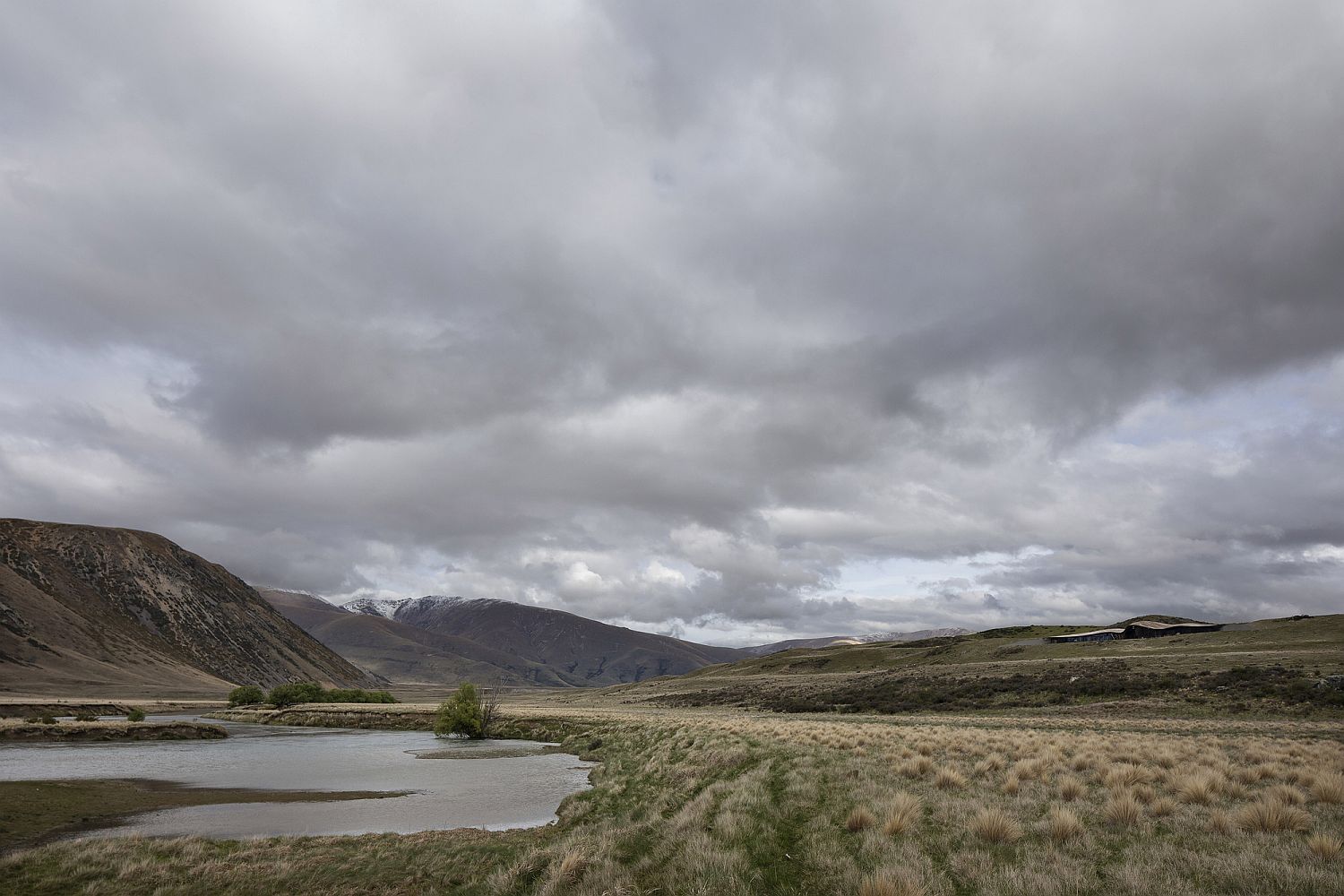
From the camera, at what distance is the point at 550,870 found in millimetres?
12336

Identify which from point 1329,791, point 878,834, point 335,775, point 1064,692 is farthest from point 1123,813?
point 1064,692

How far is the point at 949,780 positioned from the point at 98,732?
229ft

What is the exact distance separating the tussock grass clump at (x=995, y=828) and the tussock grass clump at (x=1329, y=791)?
21.3 ft

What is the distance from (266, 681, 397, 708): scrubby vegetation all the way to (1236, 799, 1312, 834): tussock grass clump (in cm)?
12621

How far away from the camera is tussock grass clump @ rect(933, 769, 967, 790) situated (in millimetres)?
15820

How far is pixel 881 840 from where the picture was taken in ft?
36.2

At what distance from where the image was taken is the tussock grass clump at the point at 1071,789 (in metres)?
14.0

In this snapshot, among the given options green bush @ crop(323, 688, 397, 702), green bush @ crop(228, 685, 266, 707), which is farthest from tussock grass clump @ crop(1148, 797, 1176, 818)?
green bush @ crop(323, 688, 397, 702)

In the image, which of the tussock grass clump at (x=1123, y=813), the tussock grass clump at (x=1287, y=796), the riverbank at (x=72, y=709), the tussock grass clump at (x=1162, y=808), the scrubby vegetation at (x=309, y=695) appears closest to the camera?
the tussock grass clump at (x=1123, y=813)

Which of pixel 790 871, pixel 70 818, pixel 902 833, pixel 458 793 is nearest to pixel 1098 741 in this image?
pixel 902 833

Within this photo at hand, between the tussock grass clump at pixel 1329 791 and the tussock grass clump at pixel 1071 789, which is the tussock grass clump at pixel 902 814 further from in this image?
the tussock grass clump at pixel 1329 791

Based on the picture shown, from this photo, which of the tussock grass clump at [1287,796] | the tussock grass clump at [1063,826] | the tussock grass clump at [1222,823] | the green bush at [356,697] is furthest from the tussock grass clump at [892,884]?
the green bush at [356,697]

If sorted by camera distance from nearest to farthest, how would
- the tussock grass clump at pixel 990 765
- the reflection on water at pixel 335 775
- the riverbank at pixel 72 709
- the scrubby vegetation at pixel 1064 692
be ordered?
1. the tussock grass clump at pixel 990 765
2. the reflection on water at pixel 335 775
3. the scrubby vegetation at pixel 1064 692
4. the riverbank at pixel 72 709

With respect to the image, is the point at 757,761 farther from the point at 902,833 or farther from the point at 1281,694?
the point at 1281,694
